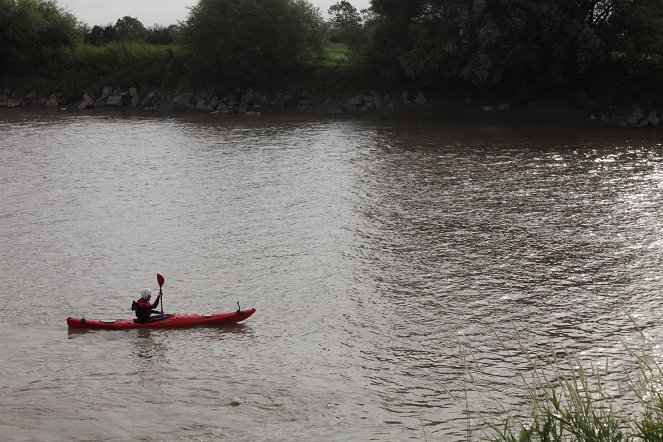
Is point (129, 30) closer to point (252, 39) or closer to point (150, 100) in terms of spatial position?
point (150, 100)

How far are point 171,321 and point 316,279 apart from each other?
4.32 m

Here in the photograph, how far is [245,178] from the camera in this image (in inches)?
1267

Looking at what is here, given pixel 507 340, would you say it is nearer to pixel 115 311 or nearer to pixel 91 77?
pixel 115 311

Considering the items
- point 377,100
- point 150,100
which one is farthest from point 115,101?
point 377,100

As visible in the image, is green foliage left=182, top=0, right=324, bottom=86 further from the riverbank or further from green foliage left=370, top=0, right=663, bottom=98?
green foliage left=370, top=0, right=663, bottom=98

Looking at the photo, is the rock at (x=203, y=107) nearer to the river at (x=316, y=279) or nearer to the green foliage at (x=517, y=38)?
the green foliage at (x=517, y=38)

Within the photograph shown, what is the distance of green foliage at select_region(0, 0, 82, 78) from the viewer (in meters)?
58.2

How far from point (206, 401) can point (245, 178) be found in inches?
753

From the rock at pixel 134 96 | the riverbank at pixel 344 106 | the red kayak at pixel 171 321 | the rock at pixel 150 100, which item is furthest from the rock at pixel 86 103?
the red kayak at pixel 171 321

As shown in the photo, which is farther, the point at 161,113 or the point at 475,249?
the point at 161,113

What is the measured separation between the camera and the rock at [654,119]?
141ft

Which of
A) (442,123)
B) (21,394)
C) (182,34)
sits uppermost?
(182,34)

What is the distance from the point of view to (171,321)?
55.9 ft

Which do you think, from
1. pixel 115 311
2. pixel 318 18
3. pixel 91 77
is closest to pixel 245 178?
pixel 115 311
